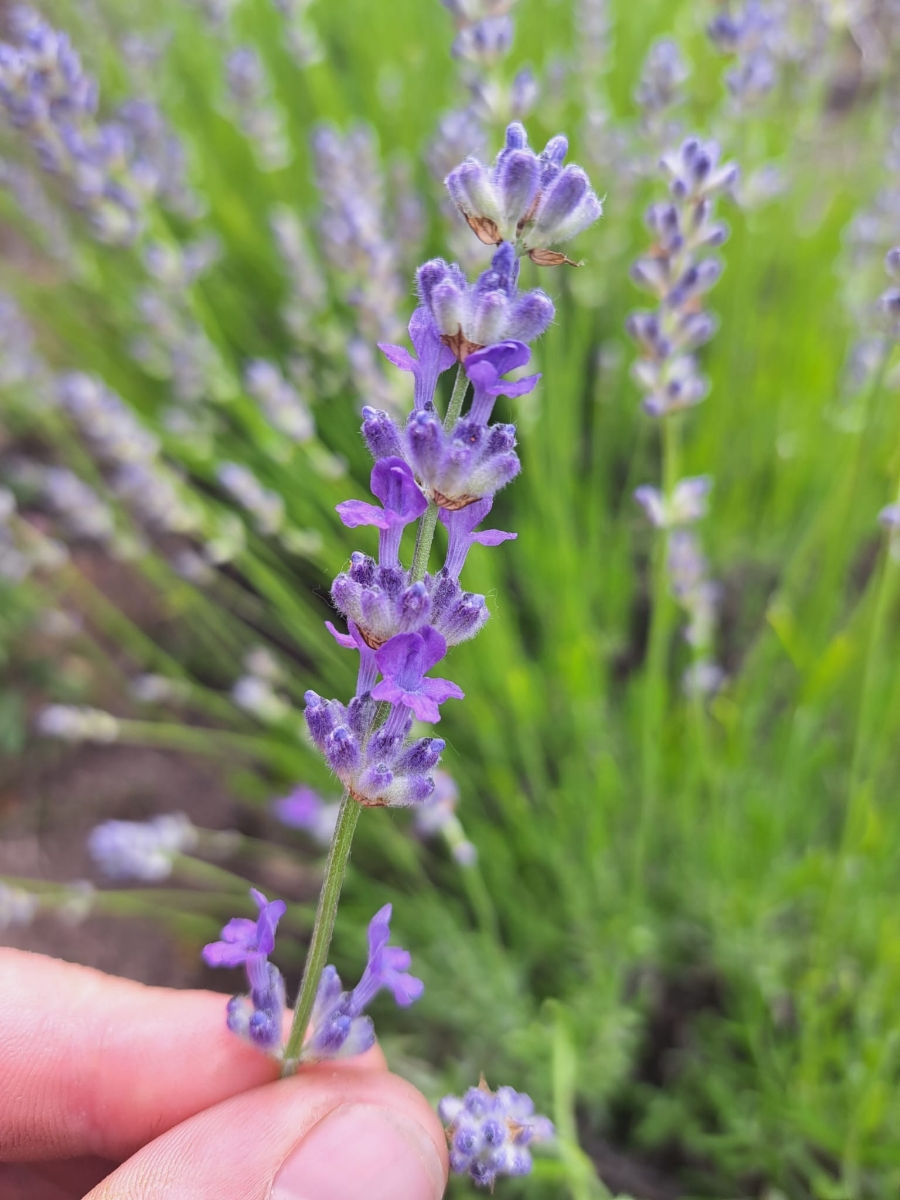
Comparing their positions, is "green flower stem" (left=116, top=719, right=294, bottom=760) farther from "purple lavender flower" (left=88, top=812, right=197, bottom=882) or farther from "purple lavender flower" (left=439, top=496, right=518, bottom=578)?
"purple lavender flower" (left=439, top=496, right=518, bottom=578)

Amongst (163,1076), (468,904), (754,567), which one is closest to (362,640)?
(163,1076)

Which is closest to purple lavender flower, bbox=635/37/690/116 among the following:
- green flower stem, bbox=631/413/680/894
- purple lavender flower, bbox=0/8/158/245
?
green flower stem, bbox=631/413/680/894

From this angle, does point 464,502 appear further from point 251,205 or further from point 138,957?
point 251,205

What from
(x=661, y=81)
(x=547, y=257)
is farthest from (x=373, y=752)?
(x=661, y=81)

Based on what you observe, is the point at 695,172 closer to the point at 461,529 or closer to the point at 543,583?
the point at 461,529

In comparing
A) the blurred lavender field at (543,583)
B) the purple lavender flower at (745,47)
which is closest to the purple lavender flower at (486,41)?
the blurred lavender field at (543,583)

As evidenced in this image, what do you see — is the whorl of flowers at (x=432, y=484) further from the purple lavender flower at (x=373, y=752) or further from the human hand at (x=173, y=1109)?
the human hand at (x=173, y=1109)
